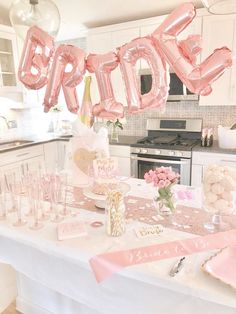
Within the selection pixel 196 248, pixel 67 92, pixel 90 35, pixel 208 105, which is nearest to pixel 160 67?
pixel 67 92

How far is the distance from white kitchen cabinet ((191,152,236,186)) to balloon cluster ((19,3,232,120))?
146 centimetres

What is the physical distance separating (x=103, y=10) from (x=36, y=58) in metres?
1.72

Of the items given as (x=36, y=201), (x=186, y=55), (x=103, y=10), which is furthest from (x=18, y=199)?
(x=103, y=10)

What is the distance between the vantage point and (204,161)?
8.80ft

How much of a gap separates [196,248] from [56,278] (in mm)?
613

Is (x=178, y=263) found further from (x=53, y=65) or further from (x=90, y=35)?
(x=90, y=35)

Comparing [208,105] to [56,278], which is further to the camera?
[208,105]

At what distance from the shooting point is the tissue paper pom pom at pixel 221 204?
107 cm

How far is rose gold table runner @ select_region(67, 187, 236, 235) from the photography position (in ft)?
3.78

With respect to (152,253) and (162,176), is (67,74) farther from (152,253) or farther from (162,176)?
(152,253)

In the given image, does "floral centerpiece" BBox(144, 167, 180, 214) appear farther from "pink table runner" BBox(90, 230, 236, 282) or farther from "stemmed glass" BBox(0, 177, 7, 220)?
"stemmed glass" BBox(0, 177, 7, 220)

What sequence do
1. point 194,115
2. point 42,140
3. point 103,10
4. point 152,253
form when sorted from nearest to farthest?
point 152,253 → point 103,10 → point 194,115 → point 42,140

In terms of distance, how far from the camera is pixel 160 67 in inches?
49.5

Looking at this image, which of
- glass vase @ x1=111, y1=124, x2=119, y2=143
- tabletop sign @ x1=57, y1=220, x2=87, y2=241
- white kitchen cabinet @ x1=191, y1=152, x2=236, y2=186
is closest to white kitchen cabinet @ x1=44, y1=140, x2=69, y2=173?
glass vase @ x1=111, y1=124, x2=119, y2=143
